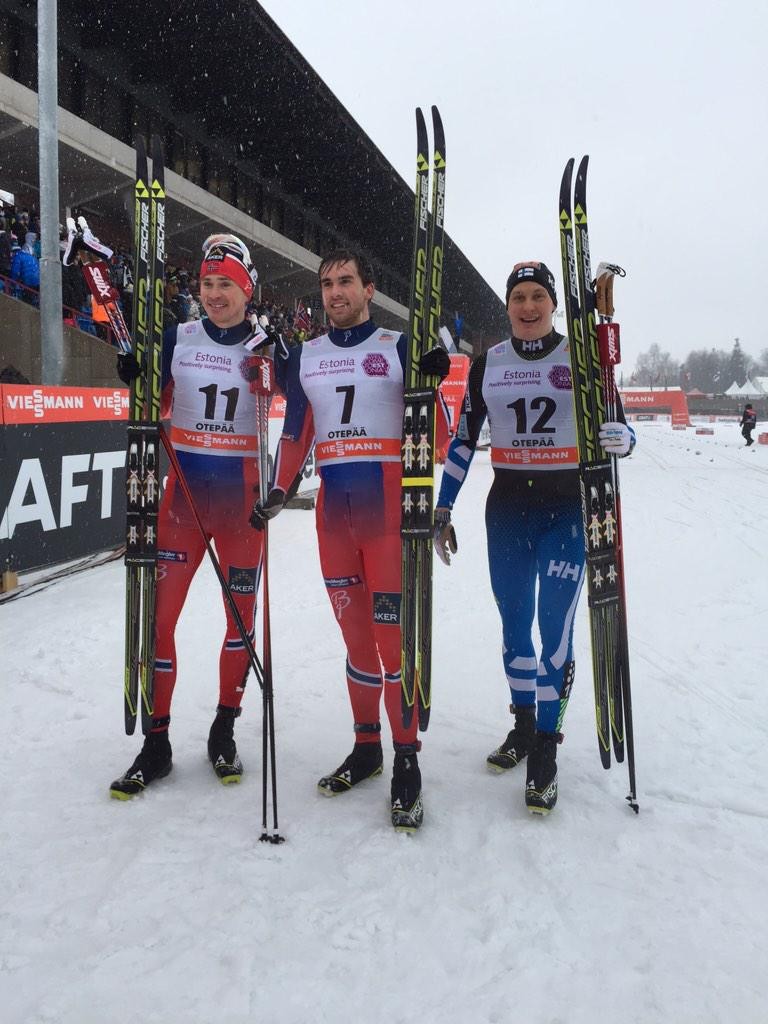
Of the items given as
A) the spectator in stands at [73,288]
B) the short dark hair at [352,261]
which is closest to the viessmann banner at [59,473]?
the short dark hair at [352,261]

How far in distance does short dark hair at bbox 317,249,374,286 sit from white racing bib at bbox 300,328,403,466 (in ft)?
0.91

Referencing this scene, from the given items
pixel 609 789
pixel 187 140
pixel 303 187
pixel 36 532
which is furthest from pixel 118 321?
pixel 303 187

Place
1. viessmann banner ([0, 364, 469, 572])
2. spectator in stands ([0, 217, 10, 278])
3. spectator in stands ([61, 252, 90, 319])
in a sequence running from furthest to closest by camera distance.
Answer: spectator in stands ([61, 252, 90, 319])
spectator in stands ([0, 217, 10, 278])
viessmann banner ([0, 364, 469, 572])

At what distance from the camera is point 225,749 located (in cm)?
320

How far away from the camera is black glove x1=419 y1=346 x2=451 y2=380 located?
9.30 feet

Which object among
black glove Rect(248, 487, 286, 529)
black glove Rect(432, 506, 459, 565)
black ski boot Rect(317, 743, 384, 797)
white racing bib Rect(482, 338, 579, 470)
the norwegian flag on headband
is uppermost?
A: the norwegian flag on headband

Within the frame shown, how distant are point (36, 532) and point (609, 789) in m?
5.51

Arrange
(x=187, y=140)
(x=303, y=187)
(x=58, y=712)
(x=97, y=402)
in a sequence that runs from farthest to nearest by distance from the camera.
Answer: (x=303, y=187) < (x=187, y=140) < (x=97, y=402) < (x=58, y=712)

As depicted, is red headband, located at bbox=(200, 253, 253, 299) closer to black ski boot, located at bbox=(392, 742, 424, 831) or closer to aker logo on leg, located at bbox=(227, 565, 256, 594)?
aker logo on leg, located at bbox=(227, 565, 256, 594)

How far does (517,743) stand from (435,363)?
190cm

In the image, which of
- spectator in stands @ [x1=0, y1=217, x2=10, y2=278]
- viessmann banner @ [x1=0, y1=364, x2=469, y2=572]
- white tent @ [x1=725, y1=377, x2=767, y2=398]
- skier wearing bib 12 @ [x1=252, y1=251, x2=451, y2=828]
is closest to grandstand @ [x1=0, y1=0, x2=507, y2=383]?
spectator in stands @ [x1=0, y1=217, x2=10, y2=278]

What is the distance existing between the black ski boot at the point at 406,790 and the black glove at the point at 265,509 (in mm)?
1138

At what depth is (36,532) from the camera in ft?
20.9

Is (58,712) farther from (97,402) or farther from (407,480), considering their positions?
(97,402)
